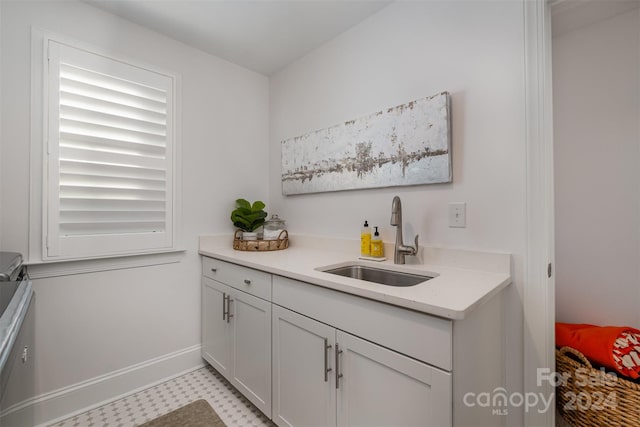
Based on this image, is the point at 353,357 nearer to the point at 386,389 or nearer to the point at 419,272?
the point at 386,389

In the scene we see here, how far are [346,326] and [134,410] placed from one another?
1.48 metres

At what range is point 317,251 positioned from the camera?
2084 mm

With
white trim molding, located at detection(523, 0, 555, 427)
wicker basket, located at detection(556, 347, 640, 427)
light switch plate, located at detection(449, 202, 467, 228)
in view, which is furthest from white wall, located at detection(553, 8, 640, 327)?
light switch plate, located at detection(449, 202, 467, 228)

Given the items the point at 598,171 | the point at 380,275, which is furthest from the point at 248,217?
the point at 598,171

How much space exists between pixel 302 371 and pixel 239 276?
68cm

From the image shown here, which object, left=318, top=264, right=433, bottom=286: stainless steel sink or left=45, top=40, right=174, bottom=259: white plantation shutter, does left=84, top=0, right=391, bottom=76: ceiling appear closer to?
left=45, top=40, right=174, bottom=259: white plantation shutter

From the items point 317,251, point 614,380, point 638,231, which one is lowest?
point 614,380

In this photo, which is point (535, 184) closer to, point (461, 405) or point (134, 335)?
point (461, 405)

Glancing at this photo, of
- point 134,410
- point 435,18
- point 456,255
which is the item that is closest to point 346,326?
point 456,255

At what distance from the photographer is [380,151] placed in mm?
1746

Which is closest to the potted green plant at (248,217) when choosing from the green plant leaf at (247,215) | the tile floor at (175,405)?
the green plant leaf at (247,215)

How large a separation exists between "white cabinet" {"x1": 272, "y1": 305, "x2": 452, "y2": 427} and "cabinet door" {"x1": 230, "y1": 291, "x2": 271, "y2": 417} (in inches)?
2.8

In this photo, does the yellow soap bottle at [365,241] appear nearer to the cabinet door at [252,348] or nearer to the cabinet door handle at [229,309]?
the cabinet door at [252,348]

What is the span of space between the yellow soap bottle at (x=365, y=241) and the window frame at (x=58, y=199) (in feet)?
4.30
